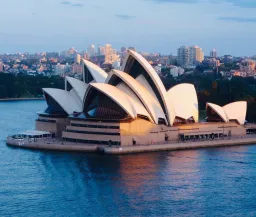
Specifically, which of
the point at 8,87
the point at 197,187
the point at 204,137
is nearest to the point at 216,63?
the point at 8,87

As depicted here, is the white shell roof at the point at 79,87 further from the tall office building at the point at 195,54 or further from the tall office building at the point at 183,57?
the tall office building at the point at 195,54

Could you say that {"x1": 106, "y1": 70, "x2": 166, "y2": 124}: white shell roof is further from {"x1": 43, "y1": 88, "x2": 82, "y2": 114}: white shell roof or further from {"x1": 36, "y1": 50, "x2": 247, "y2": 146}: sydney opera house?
{"x1": 43, "y1": 88, "x2": 82, "y2": 114}: white shell roof

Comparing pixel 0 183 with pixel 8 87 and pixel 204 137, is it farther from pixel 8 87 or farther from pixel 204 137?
pixel 8 87

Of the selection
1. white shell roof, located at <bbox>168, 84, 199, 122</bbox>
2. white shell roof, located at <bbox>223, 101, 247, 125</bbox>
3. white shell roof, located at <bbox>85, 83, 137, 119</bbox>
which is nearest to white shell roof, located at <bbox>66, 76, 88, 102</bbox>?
white shell roof, located at <bbox>85, 83, 137, 119</bbox>

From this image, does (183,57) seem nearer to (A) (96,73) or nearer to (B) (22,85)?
(B) (22,85)

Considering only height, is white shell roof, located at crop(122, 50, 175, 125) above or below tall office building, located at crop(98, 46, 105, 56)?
below

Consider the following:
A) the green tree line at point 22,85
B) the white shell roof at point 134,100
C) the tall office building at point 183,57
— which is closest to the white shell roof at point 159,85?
the white shell roof at point 134,100

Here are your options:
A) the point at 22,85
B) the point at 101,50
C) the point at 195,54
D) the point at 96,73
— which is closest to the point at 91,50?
the point at 101,50
